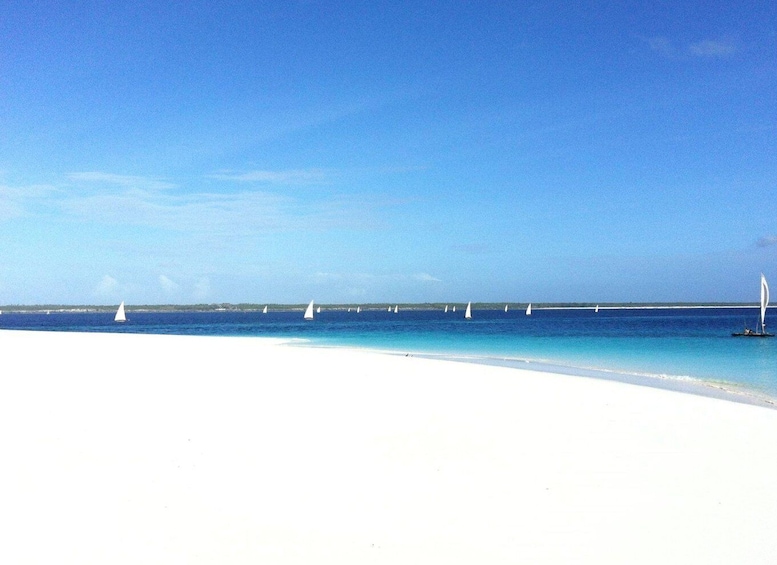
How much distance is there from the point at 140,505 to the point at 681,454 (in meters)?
6.31

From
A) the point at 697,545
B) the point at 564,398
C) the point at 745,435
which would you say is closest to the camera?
the point at 697,545

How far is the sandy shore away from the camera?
4668mm

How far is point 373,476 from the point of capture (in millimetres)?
6422

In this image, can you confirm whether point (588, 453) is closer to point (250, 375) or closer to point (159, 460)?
point (159, 460)

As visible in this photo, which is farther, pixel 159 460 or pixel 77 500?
pixel 159 460

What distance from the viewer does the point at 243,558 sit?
14.4ft

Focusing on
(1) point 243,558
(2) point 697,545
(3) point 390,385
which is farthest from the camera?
(3) point 390,385

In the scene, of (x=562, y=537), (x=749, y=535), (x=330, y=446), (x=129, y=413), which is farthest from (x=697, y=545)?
(x=129, y=413)

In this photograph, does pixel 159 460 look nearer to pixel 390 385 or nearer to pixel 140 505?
pixel 140 505

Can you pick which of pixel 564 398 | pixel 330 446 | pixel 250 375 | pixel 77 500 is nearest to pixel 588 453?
pixel 330 446

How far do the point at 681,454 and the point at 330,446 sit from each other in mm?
4425

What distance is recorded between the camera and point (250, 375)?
1361 cm

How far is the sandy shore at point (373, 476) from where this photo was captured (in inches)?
184

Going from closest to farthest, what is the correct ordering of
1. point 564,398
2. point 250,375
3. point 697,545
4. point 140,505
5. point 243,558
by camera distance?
1. point 243,558
2. point 697,545
3. point 140,505
4. point 564,398
5. point 250,375
